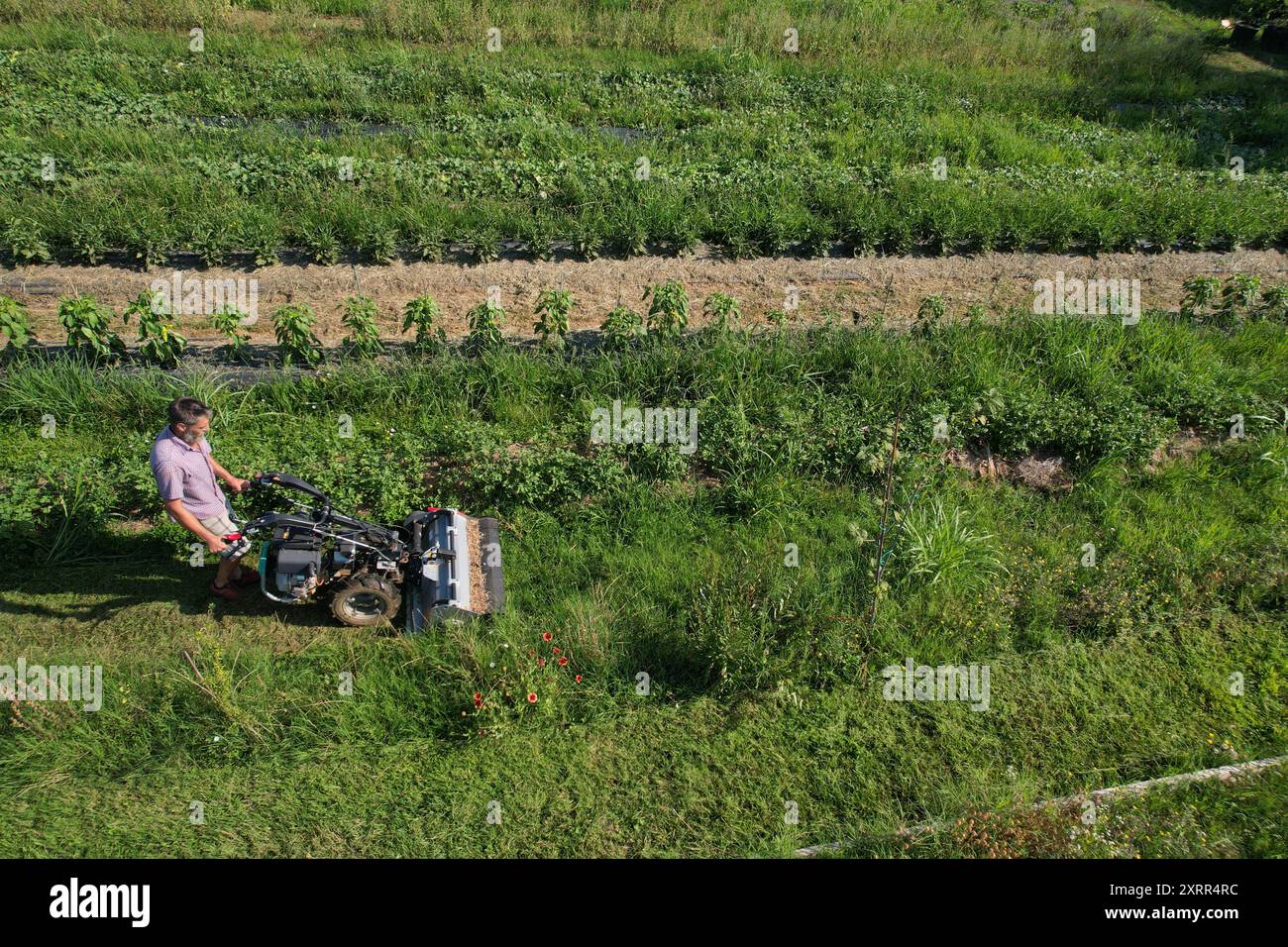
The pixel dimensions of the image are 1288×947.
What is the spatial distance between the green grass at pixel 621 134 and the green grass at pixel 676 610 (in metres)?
2.90

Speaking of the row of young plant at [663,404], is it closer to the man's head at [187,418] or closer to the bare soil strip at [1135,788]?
the man's head at [187,418]

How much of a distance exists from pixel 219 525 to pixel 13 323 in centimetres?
371

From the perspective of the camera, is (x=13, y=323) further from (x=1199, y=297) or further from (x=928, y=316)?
(x=1199, y=297)

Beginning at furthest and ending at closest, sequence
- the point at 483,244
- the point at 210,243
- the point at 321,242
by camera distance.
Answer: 1. the point at 483,244
2. the point at 321,242
3. the point at 210,243

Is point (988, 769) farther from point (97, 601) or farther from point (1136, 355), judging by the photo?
point (97, 601)

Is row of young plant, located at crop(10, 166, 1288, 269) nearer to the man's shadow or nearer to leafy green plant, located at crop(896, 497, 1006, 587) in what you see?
the man's shadow

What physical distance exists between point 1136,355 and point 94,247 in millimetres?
11544

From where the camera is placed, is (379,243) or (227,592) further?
(379,243)

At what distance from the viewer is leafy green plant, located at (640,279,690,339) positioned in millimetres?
8203

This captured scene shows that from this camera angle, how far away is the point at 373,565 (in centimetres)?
570

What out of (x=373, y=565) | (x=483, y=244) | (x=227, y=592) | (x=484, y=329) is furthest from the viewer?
(x=483, y=244)

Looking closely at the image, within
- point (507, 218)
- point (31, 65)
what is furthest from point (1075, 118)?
point (31, 65)

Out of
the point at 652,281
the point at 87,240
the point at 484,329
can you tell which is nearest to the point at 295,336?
the point at 484,329

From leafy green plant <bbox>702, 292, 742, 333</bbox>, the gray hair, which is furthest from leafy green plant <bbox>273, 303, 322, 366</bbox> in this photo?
leafy green plant <bbox>702, 292, 742, 333</bbox>
